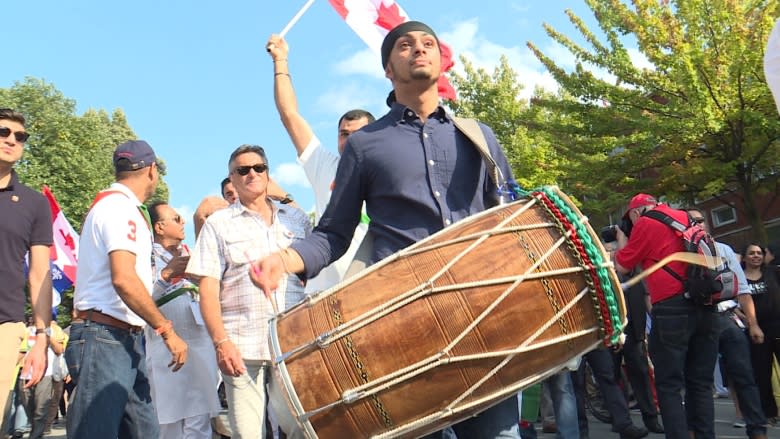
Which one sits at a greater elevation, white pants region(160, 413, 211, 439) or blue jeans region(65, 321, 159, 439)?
blue jeans region(65, 321, 159, 439)

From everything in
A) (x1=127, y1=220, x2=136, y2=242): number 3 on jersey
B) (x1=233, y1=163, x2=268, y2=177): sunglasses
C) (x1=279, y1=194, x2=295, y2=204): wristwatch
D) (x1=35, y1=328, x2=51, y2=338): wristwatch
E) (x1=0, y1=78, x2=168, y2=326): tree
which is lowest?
(x1=35, y1=328, x2=51, y2=338): wristwatch

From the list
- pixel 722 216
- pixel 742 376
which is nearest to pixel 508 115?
pixel 722 216

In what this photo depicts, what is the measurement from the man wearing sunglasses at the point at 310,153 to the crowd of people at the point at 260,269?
1 centimetres

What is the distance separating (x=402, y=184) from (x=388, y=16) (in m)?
4.00

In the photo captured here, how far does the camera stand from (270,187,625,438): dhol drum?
1952 millimetres

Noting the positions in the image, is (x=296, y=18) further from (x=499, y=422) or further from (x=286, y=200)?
(x=499, y=422)

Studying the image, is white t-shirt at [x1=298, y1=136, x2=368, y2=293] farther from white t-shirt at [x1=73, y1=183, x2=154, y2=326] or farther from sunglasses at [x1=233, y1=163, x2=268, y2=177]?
white t-shirt at [x1=73, y1=183, x2=154, y2=326]

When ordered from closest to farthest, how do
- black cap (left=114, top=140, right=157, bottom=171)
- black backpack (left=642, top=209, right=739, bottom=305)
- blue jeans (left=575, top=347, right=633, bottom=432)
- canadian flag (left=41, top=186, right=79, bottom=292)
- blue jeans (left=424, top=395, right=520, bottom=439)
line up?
blue jeans (left=424, top=395, right=520, bottom=439), black cap (left=114, top=140, right=157, bottom=171), black backpack (left=642, top=209, right=739, bottom=305), blue jeans (left=575, top=347, right=633, bottom=432), canadian flag (left=41, top=186, right=79, bottom=292)

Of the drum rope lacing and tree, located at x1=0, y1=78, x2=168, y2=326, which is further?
tree, located at x1=0, y1=78, x2=168, y2=326

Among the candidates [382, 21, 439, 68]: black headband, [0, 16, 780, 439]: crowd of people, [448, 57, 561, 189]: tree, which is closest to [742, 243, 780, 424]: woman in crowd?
[0, 16, 780, 439]: crowd of people

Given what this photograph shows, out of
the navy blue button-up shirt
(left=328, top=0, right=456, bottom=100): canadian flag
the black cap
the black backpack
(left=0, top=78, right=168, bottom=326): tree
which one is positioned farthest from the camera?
(left=0, top=78, right=168, bottom=326): tree

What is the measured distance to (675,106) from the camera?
16484 mm

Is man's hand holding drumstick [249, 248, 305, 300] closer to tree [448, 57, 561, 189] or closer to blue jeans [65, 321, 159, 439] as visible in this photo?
blue jeans [65, 321, 159, 439]

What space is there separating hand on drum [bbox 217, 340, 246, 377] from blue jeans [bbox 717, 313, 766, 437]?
3.87 meters
